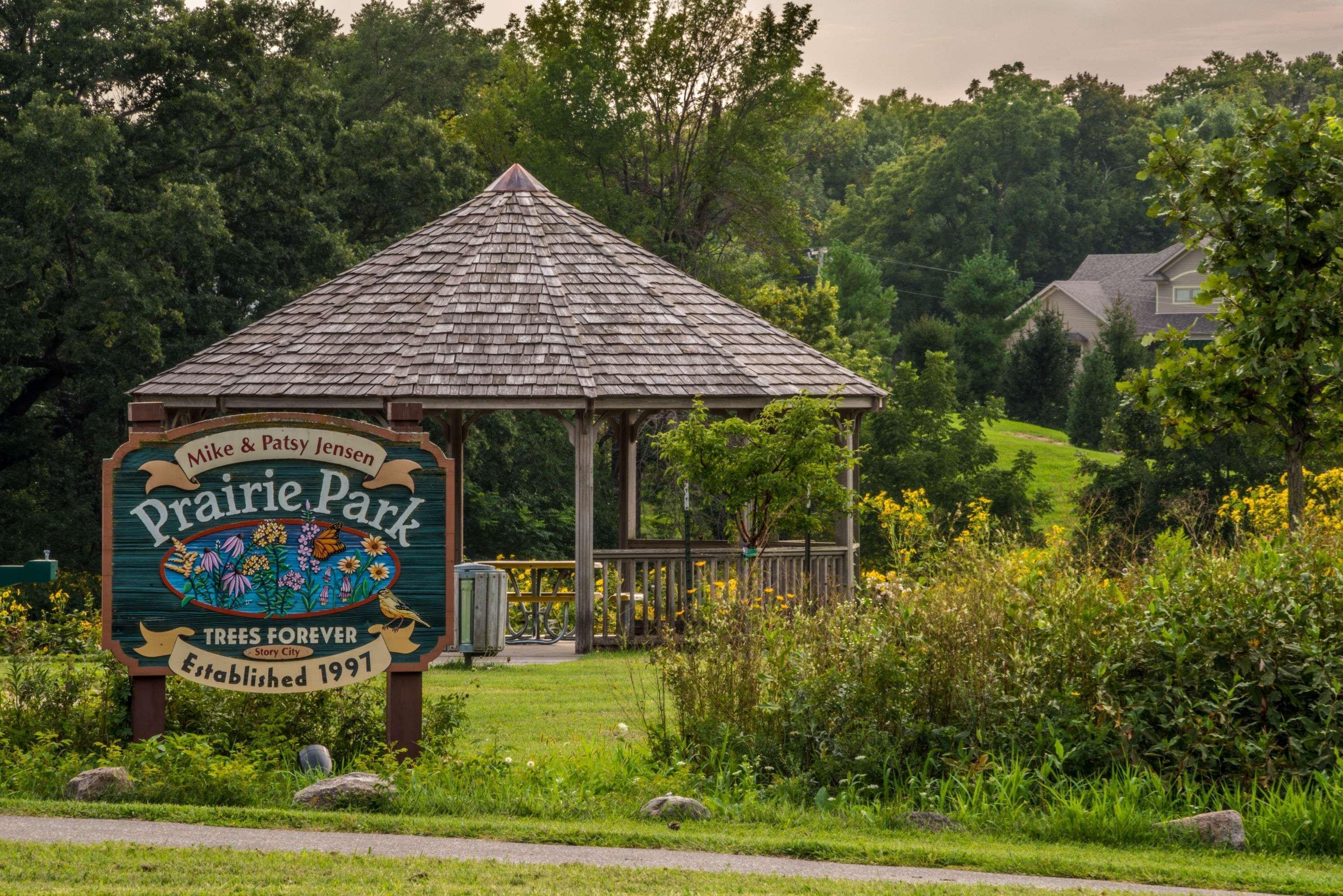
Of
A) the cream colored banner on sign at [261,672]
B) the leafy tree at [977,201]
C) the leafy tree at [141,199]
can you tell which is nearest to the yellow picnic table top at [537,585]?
the cream colored banner on sign at [261,672]

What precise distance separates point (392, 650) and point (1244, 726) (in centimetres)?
472

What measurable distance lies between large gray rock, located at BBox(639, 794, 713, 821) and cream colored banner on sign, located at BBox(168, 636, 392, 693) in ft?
6.50

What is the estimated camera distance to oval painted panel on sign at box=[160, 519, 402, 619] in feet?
26.6

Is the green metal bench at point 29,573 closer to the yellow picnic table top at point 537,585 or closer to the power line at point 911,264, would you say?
the yellow picnic table top at point 537,585

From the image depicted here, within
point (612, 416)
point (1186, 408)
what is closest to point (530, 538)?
point (612, 416)

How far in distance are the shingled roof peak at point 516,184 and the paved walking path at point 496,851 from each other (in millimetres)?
12514

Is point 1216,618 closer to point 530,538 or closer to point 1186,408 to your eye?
point 1186,408

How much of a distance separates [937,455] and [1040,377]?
22946mm

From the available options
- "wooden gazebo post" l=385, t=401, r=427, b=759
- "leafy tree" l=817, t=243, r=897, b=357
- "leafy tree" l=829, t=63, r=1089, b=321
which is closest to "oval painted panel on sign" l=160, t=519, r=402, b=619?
"wooden gazebo post" l=385, t=401, r=427, b=759

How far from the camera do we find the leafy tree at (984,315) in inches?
1965

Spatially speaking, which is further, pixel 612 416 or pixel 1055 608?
pixel 612 416

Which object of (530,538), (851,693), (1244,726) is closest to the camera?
(1244,726)

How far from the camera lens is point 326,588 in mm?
8164

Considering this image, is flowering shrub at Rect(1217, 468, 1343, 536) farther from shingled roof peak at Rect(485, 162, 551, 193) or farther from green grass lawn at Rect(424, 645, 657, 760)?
shingled roof peak at Rect(485, 162, 551, 193)
